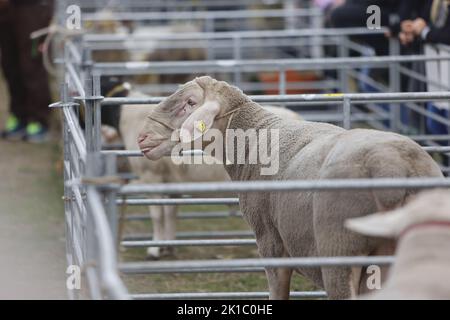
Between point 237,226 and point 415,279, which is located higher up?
point 415,279

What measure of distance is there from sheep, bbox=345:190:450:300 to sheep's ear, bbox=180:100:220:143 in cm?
172

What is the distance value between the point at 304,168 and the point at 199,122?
628 millimetres

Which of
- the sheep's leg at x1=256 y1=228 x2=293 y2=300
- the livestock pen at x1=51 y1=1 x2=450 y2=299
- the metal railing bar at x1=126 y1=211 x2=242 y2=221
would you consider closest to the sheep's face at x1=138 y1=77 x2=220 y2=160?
the livestock pen at x1=51 y1=1 x2=450 y2=299

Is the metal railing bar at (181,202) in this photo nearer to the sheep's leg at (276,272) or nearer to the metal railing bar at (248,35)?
the sheep's leg at (276,272)

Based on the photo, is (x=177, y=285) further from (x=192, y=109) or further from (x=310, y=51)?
(x=310, y=51)

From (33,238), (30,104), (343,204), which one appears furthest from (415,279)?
(30,104)

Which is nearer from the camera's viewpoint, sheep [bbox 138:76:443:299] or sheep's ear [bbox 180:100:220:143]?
sheep [bbox 138:76:443:299]

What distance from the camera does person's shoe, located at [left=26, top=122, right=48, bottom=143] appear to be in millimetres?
10453

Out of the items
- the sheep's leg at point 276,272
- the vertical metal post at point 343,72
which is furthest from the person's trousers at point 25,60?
the sheep's leg at point 276,272

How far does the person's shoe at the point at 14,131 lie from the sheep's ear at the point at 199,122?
6567mm

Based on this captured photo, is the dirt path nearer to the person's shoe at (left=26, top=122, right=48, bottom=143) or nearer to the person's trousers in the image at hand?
the person's shoe at (left=26, top=122, right=48, bottom=143)

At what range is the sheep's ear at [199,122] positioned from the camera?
4.19m
